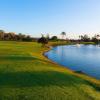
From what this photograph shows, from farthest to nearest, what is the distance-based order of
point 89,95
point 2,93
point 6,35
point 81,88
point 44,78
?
1. point 6,35
2. point 44,78
3. point 81,88
4. point 89,95
5. point 2,93

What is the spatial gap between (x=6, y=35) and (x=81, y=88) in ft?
557

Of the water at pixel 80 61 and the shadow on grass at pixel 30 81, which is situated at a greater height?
the shadow on grass at pixel 30 81

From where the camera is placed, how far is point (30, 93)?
1491 cm

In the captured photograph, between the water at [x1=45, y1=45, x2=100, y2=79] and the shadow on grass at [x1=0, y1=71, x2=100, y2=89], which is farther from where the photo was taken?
the water at [x1=45, y1=45, x2=100, y2=79]

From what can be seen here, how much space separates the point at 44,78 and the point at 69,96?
202 inches

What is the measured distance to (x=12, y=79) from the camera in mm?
18578

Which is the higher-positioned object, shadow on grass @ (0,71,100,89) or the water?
shadow on grass @ (0,71,100,89)

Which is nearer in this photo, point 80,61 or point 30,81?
point 30,81

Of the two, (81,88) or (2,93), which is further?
(81,88)

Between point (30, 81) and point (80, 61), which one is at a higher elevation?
point (30, 81)

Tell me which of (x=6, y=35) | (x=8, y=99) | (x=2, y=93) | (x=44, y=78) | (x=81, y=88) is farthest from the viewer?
(x=6, y=35)

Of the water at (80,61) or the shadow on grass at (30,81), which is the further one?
the water at (80,61)

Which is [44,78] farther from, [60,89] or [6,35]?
[6,35]

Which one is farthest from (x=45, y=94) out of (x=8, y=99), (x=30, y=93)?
(x=8, y=99)
